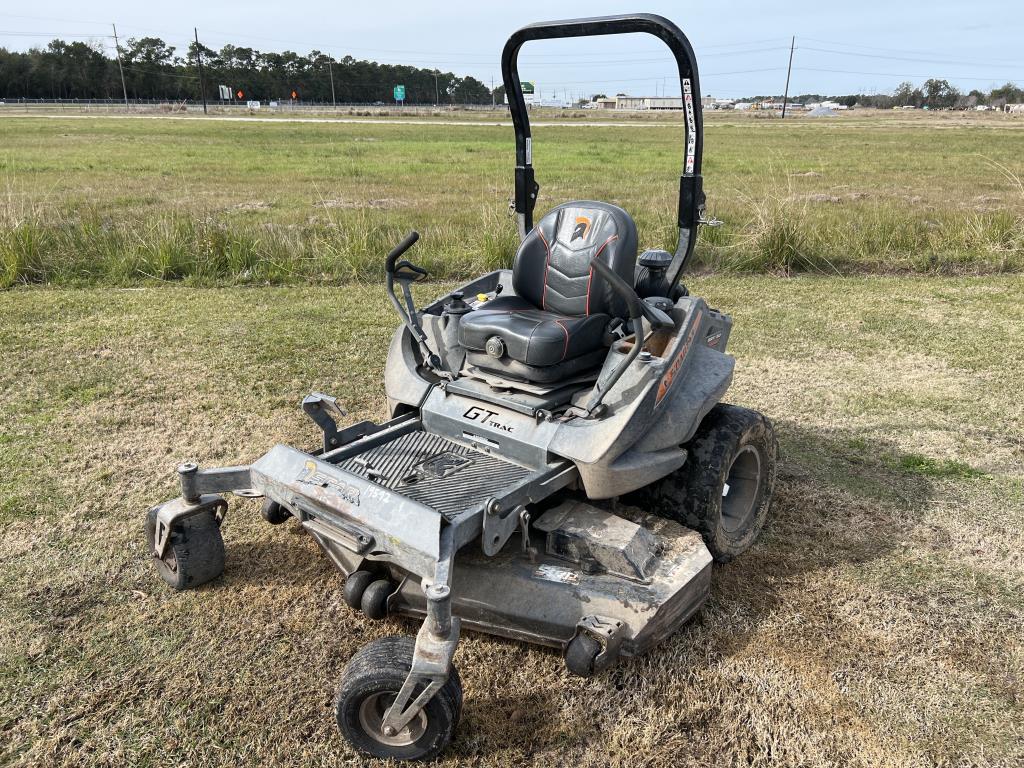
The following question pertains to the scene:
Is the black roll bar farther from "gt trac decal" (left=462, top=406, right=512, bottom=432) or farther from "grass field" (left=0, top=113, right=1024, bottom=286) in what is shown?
"grass field" (left=0, top=113, right=1024, bottom=286)

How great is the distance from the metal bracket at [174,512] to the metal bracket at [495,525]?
1254 millimetres

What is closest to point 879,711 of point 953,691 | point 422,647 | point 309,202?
point 953,691

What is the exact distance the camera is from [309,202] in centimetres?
1432

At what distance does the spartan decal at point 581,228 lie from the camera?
12.9 ft

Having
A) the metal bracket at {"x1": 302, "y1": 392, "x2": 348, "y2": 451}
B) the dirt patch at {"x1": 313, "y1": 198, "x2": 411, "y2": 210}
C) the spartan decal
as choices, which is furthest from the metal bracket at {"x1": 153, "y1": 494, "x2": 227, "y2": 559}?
the dirt patch at {"x1": 313, "y1": 198, "x2": 411, "y2": 210}

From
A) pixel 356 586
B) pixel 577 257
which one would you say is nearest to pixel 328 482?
pixel 356 586

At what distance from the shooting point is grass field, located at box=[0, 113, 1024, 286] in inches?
353

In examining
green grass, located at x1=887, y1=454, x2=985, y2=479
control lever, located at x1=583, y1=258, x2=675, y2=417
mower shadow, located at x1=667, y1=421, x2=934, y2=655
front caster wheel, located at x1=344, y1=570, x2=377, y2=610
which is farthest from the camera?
green grass, located at x1=887, y1=454, x2=985, y2=479

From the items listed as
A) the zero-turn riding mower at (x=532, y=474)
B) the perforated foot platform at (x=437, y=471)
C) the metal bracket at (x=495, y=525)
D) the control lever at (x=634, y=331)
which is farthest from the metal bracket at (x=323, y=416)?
the control lever at (x=634, y=331)

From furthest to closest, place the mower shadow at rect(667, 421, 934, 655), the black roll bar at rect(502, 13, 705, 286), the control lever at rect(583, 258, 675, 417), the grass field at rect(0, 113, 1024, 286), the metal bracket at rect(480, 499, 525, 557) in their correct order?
the grass field at rect(0, 113, 1024, 286) → the mower shadow at rect(667, 421, 934, 655) → the black roll bar at rect(502, 13, 705, 286) → the control lever at rect(583, 258, 675, 417) → the metal bracket at rect(480, 499, 525, 557)

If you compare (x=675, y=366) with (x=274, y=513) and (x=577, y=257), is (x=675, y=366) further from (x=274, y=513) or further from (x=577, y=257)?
(x=274, y=513)

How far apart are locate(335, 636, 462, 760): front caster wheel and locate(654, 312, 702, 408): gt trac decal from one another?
4.73 feet

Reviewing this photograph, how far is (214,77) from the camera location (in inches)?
3570

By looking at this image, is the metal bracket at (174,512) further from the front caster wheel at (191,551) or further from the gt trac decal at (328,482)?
the gt trac decal at (328,482)
